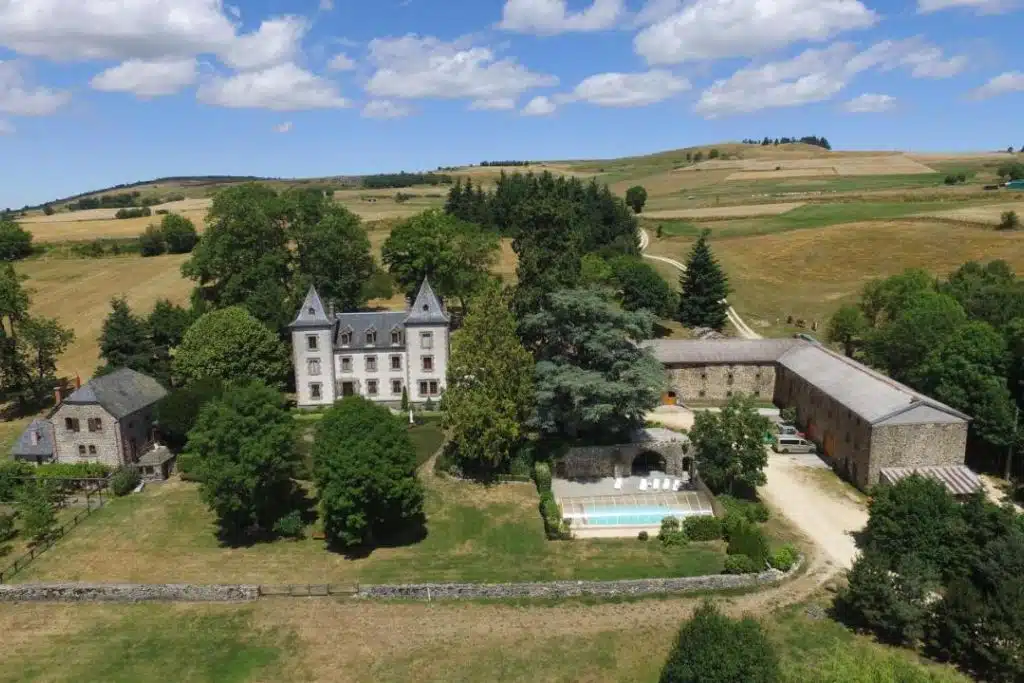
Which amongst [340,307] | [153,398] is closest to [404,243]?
[340,307]

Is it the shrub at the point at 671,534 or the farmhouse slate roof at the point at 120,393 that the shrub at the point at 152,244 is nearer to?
the farmhouse slate roof at the point at 120,393

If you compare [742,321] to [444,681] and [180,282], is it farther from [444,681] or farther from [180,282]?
[180,282]

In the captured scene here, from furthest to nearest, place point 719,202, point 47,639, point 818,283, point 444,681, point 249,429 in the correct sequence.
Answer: point 719,202 → point 818,283 → point 249,429 → point 47,639 → point 444,681

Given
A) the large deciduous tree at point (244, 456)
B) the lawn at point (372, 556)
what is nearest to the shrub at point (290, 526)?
the lawn at point (372, 556)

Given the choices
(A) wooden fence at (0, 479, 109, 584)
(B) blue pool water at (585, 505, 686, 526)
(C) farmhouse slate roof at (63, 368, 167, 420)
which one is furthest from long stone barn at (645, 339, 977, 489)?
(A) wooden fence at (0, 479, 109, 584)

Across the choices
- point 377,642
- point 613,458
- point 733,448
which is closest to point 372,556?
point 377,642
